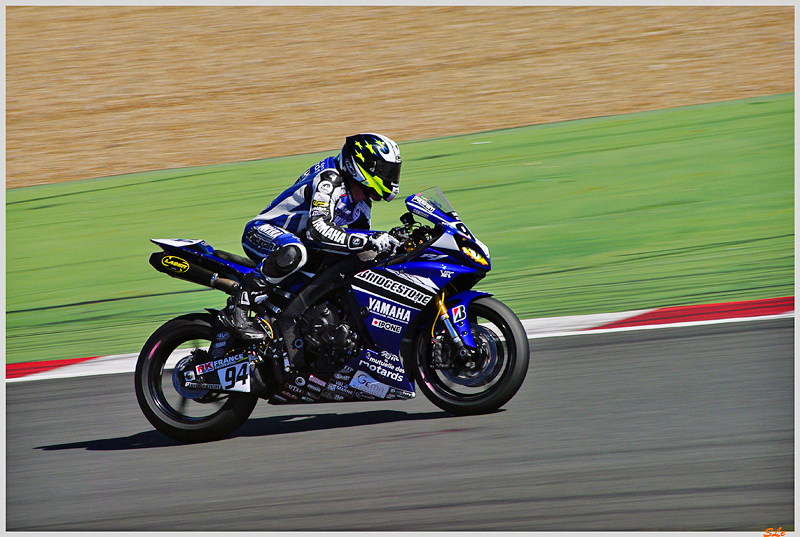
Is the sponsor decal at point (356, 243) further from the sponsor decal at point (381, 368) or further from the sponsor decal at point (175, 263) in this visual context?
the sponsor decal at point (175, 263)

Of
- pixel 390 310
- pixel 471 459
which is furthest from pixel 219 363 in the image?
pixel 471 459

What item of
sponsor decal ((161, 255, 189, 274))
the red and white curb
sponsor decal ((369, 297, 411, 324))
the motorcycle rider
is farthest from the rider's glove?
the red and white curb

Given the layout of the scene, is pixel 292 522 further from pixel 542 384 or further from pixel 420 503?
pixel 542 384

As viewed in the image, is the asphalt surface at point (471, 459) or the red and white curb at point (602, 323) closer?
the asphalt surface at point (471, 459)

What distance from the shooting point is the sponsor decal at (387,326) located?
18.2 ft

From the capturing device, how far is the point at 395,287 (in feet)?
18.2

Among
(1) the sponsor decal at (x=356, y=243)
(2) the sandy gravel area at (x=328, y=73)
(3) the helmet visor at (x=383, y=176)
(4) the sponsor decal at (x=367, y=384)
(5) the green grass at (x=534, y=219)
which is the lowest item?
(4) the sponsor decal at (x=367, y=384)

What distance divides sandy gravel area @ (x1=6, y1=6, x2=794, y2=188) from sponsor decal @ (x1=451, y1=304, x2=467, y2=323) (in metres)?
9.14

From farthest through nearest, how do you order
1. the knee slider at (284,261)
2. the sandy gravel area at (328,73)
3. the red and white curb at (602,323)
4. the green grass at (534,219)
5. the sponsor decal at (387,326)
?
1. the sandy gravel area at (328,73)
2. the green grass at (534,219)
3. the red and white curb at (602,323)
4. the sponsor decal at (387,326)
5. the knee slider at (284,261)

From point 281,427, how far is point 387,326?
3.17 ft

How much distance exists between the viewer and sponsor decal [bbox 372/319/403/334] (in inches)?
219

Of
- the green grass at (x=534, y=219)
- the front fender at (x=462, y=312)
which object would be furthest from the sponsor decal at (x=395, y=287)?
the green grass at (x=534, y=219)

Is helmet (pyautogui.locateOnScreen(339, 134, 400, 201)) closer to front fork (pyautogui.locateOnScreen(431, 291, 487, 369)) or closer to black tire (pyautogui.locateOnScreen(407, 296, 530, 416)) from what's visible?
front fork (pyautogui.locateOnScreen(431, 291, 487, 369))

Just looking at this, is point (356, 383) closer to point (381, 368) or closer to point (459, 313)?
point (381, 368)
